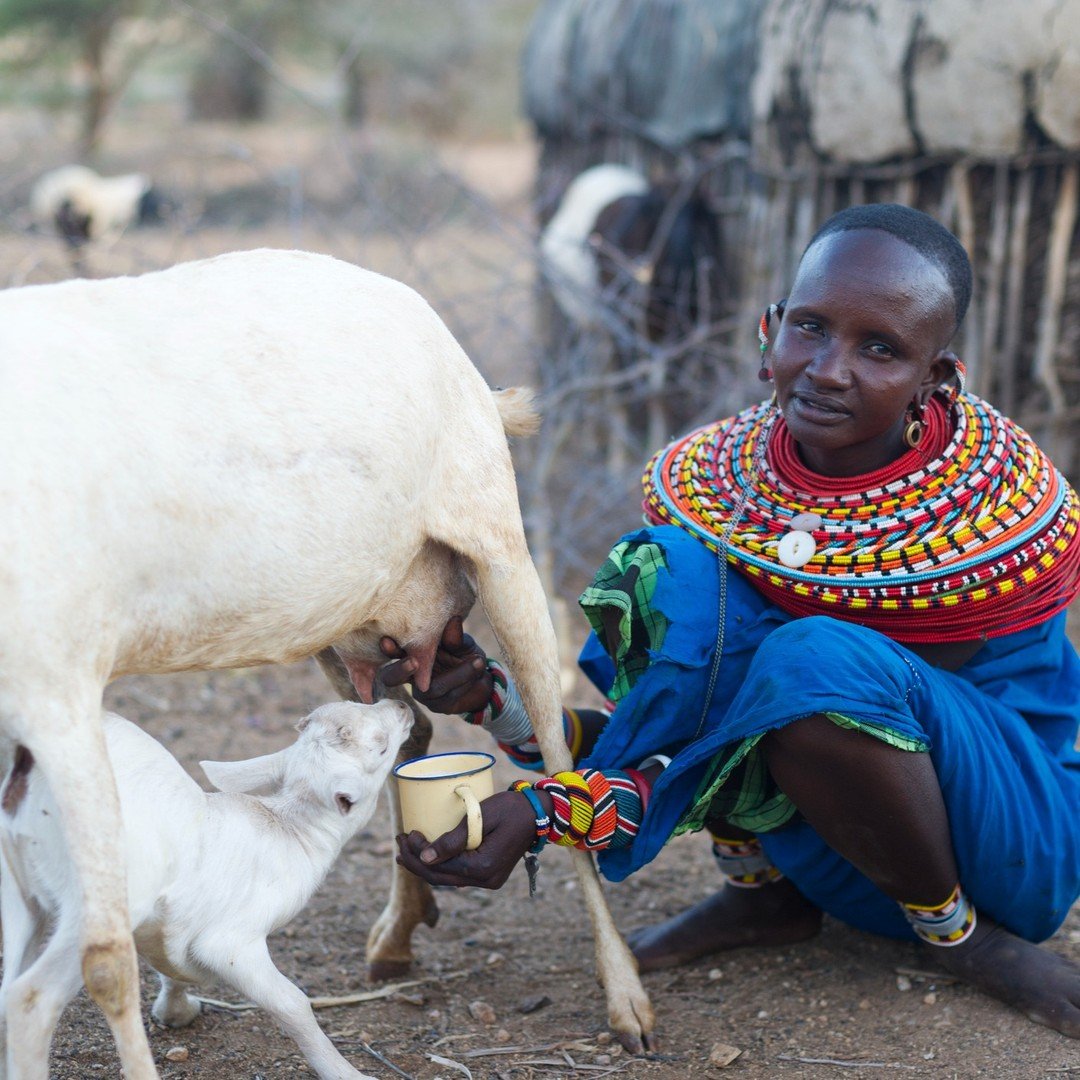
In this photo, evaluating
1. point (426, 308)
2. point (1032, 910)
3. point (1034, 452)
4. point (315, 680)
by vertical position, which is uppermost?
point (426, 308)

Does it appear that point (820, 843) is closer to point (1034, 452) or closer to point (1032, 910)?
point (1032, 910)

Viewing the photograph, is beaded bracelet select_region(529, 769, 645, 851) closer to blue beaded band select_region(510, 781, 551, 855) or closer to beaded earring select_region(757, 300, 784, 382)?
blue beaded band select_region(510, 781, 551, 855)

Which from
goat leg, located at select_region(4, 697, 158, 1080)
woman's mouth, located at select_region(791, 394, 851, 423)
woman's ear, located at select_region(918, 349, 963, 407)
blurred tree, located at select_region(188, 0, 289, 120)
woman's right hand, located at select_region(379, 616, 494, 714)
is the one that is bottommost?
blurred tree, located at select_region(188, 0, 289, 120)

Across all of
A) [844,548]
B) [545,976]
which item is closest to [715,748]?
[844,548]

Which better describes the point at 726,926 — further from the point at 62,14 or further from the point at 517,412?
the point at 62,14

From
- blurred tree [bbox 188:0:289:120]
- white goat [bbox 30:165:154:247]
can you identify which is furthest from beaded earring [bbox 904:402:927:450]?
blurred tree [bbox 188:0:289:120]

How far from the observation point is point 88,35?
16000mm

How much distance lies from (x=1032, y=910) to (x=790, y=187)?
3522 millimetres

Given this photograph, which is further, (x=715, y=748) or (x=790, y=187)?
(x=790, y=187)

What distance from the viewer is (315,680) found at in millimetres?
4324

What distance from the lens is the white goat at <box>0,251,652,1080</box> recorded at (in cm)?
163

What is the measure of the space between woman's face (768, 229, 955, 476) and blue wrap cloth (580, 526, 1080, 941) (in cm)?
36

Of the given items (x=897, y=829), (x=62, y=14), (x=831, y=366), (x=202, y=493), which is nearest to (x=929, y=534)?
(x=831, y=366)

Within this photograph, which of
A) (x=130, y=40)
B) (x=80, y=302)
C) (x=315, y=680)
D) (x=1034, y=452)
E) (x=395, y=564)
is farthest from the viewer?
(x=130, y=40)
